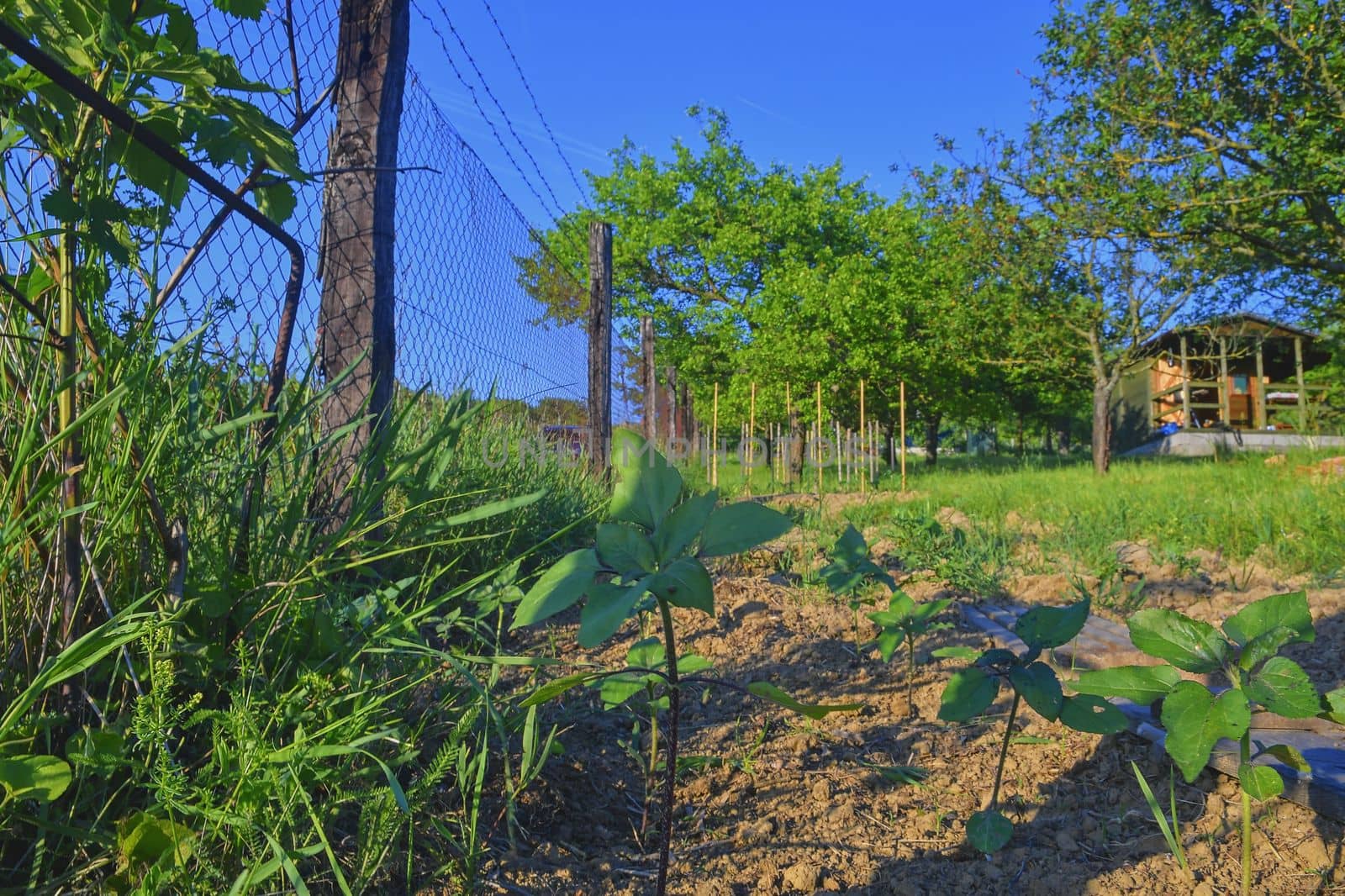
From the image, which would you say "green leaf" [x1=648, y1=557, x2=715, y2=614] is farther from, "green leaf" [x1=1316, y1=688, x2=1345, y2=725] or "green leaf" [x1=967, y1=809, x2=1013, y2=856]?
"green leaf" [x1=1316, y1=688, x2=1345, y2=725]

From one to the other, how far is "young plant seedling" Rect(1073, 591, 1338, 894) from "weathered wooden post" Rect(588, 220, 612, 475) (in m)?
5.13

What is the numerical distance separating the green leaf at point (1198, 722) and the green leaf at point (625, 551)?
0.70 meters

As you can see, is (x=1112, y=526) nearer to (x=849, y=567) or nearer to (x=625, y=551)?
(x=849, y=567)

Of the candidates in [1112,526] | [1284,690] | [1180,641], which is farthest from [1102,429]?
[1284,690]

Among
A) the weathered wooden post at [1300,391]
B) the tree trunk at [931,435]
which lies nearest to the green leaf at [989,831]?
the weathered wooden post at [1300,391]

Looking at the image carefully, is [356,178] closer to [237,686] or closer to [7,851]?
[237,686]

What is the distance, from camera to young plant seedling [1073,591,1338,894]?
3.46 ft

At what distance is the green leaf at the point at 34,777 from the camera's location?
91 cm

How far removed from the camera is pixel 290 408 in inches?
51.2

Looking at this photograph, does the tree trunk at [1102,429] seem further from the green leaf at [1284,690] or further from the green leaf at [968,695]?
the green leaf at [1284,690]

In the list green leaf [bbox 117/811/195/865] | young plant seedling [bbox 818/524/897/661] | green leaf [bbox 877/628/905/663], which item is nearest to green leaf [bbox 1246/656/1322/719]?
green leaf [bbox 877/628/905/663]

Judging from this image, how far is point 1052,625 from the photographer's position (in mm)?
1369

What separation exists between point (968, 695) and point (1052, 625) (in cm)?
18

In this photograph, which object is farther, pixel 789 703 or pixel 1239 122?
pixel 1239 122
